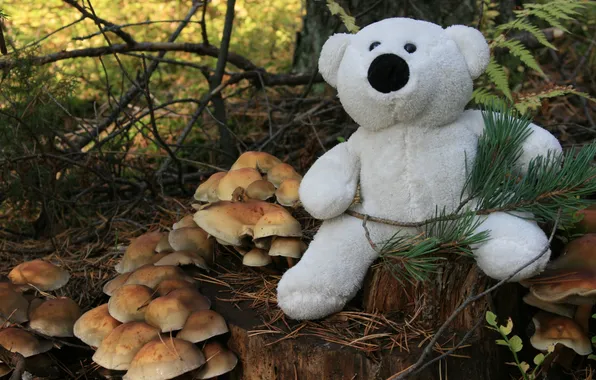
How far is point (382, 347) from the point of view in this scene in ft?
7.93

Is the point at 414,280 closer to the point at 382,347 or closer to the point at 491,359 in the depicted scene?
the point at 382,347

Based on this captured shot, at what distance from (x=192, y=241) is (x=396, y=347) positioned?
121cm

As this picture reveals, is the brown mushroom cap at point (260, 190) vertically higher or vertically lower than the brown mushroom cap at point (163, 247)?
higher

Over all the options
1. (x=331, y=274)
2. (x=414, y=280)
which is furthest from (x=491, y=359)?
(x=331, y=274)

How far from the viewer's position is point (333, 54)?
2.50 m

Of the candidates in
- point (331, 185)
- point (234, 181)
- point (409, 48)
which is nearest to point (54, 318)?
point (234, 181)

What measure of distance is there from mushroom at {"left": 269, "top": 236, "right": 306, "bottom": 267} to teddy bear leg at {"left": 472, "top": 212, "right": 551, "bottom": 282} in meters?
0.77

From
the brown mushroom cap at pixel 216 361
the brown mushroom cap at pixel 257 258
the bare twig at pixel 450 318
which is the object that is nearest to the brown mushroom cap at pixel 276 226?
the brown mushroom cap at pixel 257 258

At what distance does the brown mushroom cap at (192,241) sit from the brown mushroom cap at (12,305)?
2.50 feet

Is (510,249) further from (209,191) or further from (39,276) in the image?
(39,276)

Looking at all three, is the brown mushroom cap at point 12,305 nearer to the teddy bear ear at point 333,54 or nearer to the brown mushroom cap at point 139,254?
the brown mushroom cap at point 139,254

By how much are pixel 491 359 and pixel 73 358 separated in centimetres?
202

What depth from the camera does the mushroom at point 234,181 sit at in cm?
312

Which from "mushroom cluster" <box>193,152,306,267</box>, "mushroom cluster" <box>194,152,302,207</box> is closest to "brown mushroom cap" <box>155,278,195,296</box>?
"mushroom cluster" <box>193,152,306,267</box>
